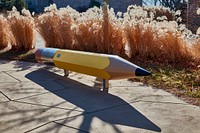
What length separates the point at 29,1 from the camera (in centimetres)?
2934

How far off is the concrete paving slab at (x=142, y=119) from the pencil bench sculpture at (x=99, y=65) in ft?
1.71

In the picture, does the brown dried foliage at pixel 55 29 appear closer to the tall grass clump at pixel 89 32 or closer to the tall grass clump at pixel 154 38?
the tall grass clump at pixel 89 32

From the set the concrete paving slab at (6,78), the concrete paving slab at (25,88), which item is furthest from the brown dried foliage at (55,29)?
the concrete paving slab at (25,88)

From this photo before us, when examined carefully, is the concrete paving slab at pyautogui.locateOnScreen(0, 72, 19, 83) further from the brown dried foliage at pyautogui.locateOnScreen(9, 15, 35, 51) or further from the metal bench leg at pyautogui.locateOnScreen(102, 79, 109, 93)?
the brown dried foliage at pyautogui.locateOnScreen(9, 15, 35, 51)

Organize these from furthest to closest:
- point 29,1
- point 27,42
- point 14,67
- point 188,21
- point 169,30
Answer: point 29,1, point 188,21, point 27,42, point 14,67, point 169,30

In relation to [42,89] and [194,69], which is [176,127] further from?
[194,69]

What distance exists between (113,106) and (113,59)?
806 mm

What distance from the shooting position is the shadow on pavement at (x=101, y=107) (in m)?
3.18

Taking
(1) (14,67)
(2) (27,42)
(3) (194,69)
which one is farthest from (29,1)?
(3) (194,69)

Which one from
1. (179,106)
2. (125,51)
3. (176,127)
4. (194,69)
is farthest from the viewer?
(125,51)

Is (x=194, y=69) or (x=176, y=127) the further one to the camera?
(x=194, y=69)

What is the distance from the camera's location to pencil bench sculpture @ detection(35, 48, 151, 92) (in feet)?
13.3

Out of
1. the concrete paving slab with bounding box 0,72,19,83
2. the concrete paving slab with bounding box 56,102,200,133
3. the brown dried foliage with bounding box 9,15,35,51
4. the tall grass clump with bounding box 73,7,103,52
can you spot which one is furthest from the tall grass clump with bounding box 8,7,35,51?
the concrete paving slab with bounding box 56,102,200,133

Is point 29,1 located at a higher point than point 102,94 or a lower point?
higher
